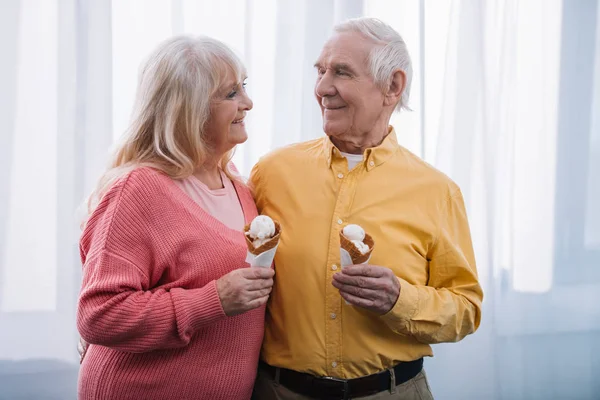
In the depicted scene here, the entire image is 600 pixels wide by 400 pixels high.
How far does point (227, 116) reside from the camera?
1.71 m

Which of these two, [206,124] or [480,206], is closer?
[206,124]

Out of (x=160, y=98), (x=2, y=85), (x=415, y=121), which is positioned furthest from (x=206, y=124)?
(x=415, y=121)

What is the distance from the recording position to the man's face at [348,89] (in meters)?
1.86

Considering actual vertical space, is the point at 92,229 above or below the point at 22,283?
above

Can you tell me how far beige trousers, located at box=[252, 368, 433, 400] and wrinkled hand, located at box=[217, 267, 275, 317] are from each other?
331 millimetres

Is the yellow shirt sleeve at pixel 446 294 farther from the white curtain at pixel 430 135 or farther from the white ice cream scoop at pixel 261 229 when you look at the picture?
the white curtain at pixel 430 135

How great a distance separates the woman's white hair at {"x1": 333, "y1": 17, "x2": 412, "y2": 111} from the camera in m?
1.86

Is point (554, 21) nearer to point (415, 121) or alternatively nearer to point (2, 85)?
point (415, 121)

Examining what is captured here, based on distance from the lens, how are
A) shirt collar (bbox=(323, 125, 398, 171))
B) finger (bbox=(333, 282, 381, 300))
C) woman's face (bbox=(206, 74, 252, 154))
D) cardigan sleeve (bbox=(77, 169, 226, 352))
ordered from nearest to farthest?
1. cardigan sleeve (bbox=(77, 169, 226, 352))
2. finger (bbox=(333, 282, 381, 300))
3. woman's face (bbox=(206, 74, 252, 154))
4. shirt collar (bbox=(323, 125, 398, 171))

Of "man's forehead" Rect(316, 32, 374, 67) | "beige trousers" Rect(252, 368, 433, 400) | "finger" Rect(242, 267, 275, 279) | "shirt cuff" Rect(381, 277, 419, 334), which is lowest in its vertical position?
"beige trousers" Rect(252, 368, 433, 400)

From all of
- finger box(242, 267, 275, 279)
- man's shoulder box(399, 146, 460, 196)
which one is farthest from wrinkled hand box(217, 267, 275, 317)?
man's shoulder box(399, 146, 460, 196)

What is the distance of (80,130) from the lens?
2590mm

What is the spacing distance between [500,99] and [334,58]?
57.9 inches

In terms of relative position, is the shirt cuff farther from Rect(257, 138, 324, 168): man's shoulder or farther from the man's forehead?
the man's forehead
